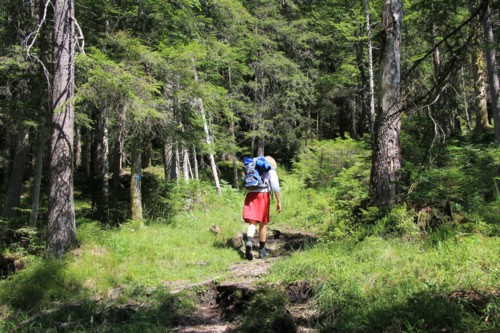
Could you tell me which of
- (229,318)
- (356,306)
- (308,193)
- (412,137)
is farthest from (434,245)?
(308,193)

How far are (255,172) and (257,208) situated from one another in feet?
2.29

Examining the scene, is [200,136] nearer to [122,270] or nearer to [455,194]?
[122,270]

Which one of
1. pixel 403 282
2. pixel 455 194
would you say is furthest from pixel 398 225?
pixel 403 282

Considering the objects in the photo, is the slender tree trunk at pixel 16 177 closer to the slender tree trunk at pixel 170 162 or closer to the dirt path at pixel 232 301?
the slender tree trunk at pixel 170 162

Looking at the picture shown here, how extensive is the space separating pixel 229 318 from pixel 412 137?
591 centimetres

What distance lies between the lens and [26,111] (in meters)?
9.65

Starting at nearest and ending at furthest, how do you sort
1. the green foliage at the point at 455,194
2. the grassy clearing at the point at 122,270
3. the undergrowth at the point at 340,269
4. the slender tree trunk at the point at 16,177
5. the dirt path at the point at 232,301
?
the undergrowth at the point at 340,269 < the dirt path at the point at 232,301 < the grassy clearing at the point at 122,270 < the green foliage at the point at 455,194 < the slender tree trunk at the point at 16,177

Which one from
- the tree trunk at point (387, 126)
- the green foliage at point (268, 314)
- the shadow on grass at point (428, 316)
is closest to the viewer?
the shadow on grass at point (428, 316)

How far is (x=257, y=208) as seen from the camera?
7.27 meters

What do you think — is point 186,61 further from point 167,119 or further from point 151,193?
point 151,193

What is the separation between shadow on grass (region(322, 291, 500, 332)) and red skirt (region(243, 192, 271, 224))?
11.8 ft

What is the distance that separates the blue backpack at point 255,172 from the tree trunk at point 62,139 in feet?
11.5

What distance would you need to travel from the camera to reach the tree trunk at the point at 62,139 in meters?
7.20

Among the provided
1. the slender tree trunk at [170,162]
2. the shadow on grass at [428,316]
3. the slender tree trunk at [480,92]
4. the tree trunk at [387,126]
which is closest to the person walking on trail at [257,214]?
the tree trunk at [387,126]
